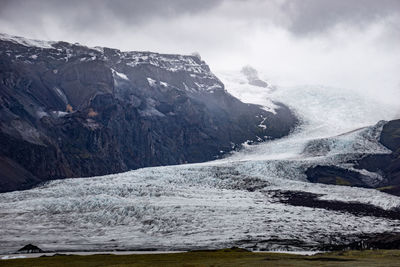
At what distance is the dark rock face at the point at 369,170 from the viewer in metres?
112

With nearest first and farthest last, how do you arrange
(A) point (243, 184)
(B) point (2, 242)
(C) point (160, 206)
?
(B) point (2, 242) < (C) point (160, 206) < (A) point (243, 184)

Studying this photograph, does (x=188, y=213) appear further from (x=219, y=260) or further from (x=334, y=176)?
(x=334, y=176)

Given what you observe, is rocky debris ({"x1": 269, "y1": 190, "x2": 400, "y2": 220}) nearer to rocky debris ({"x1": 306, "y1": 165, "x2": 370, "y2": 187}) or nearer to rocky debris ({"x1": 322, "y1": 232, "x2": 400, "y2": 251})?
rocky debris ({"x1": 322, "y1": 232, "x2": 400, "y2": 251})

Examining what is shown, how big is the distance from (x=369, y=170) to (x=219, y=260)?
9105 cm

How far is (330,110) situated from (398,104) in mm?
29784

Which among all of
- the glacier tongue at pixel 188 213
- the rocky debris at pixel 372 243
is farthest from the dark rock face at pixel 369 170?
the rocky debris at pixel 372 243

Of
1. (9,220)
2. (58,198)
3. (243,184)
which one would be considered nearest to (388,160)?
(243,184)

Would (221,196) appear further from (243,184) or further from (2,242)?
(2,242)

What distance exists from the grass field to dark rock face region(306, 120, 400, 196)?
199ft

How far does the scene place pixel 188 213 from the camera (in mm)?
69875

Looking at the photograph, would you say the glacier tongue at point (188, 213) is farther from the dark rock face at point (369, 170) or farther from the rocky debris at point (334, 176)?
the dark rock face at point (369, 170)

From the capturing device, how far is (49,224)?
65250mm

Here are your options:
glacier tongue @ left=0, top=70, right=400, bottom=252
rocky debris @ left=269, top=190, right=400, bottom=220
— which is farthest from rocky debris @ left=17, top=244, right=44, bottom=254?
rocky debris @ left=269, top=190, right=400, bottom=220

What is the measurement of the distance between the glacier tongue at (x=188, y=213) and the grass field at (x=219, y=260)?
8557 mm
